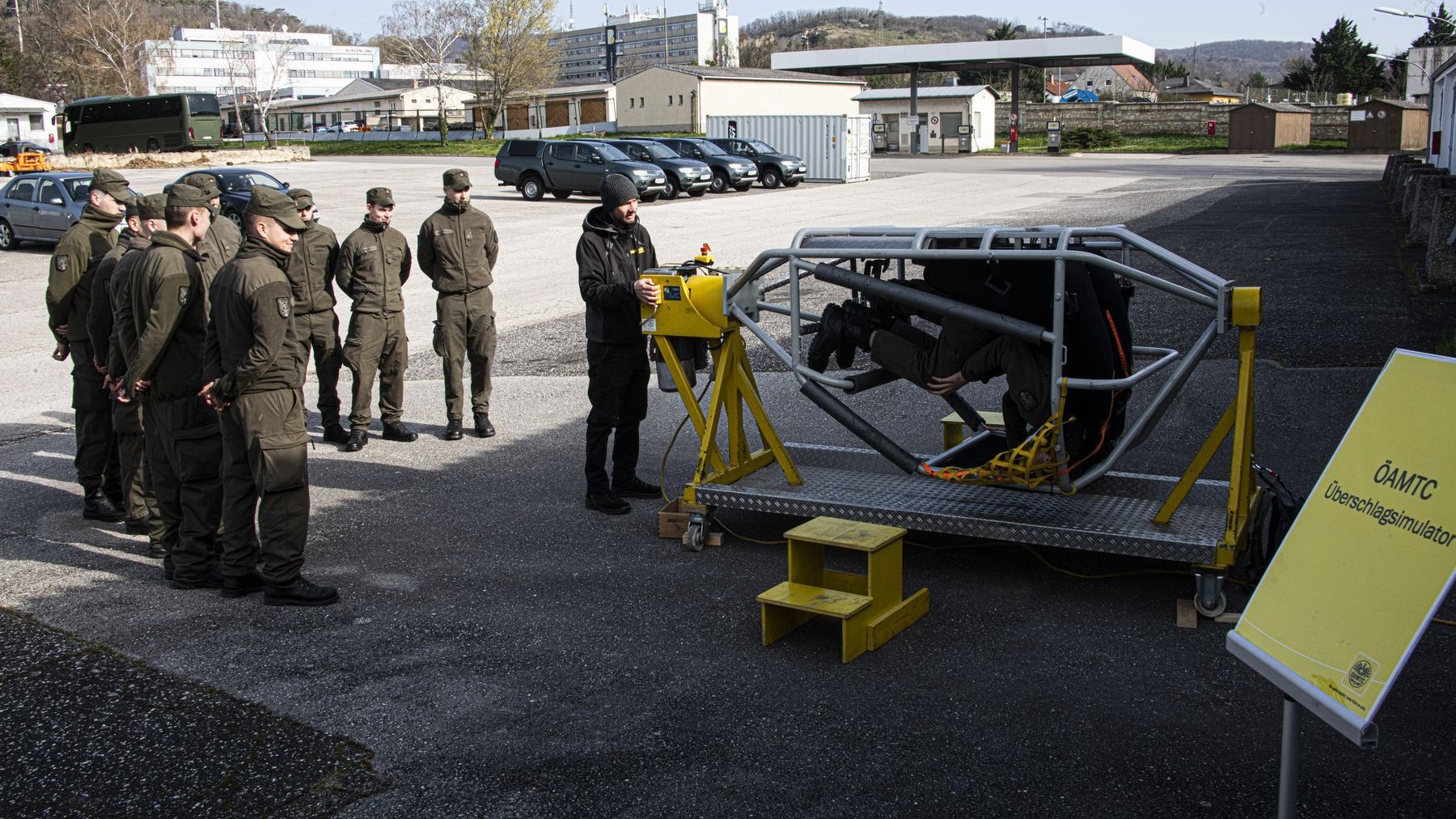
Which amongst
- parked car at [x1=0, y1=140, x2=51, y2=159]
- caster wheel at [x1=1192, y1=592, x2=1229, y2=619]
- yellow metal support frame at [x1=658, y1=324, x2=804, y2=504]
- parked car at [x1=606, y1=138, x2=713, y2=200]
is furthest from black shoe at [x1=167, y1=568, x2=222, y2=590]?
parked car at [x1=0, y1=140, x2=51, y2=159]

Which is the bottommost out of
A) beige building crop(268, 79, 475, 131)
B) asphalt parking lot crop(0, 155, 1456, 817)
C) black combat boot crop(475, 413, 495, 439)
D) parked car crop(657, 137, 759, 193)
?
asphalt parking lot crop(0, 155, 1456, 817)

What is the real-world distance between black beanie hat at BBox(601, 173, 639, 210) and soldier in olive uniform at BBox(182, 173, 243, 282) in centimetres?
229

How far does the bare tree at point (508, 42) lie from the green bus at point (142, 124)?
61.3 ft

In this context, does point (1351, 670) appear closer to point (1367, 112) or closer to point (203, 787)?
point (203, 787)

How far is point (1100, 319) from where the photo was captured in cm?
564

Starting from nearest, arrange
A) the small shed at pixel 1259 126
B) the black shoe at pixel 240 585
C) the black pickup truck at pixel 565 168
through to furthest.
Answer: the black shoe at pixel 240 585, the black pickup truck at pixel 565 168, the small shed at pixel 1259 126

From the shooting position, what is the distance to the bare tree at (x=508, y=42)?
225 feet

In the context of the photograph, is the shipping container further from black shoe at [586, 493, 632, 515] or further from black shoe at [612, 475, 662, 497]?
black shoe at [586, 493, 632, 515]

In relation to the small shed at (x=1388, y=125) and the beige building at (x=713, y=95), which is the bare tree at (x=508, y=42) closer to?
the beige building at (x=713, y=95)

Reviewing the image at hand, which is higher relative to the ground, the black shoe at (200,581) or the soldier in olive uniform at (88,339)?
the soldier in olive uniform at (88,339)

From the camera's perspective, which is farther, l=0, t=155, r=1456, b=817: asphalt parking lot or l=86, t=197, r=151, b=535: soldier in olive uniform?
l=86, t=197, r=151, b=535: soldier in olive uniform

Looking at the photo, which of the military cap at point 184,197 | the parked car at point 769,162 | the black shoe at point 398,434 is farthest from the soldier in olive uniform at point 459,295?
the parked car at point 769,162

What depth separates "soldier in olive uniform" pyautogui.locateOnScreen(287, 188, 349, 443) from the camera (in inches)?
348

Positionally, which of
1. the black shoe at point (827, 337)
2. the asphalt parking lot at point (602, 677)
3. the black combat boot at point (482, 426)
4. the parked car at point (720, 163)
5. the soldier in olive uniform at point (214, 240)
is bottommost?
the asphalt parking lot at point (602, 677)
